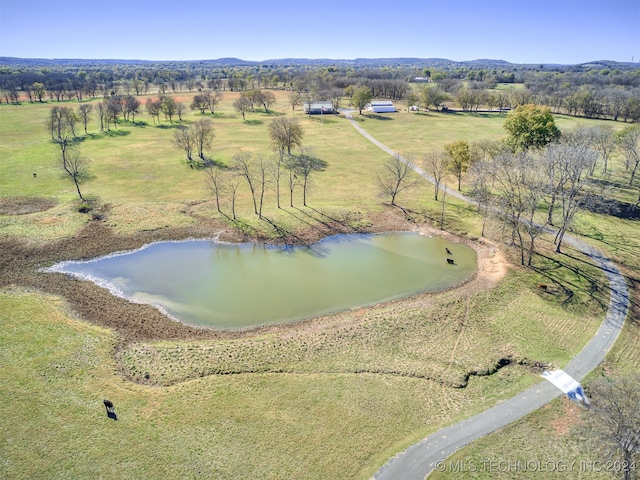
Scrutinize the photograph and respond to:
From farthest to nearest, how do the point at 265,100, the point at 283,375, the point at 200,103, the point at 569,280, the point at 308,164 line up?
the point at 265,100 → the point at 200,103 → the point at 308,164 → the point at 569,280 → the point at 283,375

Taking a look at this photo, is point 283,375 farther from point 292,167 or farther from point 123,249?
point 292,167

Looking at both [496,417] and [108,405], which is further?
[108,405]

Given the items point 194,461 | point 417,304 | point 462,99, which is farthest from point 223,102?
point 194,461

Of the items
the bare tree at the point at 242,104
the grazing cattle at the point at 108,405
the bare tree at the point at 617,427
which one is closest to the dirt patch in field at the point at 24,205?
the grazing cattle at the point at 108,405

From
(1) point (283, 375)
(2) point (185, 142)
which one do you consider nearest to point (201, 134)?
(2) point (185, 142)

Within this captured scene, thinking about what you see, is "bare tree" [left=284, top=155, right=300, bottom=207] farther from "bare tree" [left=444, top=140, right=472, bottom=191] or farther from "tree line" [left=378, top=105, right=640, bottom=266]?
"bare tree" [left=444, top=140, right=472, bottom=191]

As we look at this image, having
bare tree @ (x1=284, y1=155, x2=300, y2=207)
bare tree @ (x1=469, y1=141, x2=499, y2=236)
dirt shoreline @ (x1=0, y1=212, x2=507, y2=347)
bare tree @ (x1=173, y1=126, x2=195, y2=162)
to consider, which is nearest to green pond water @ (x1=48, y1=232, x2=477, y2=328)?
dirt shoreline @ (x1=0, y1=212, x2=507, y2=347)
